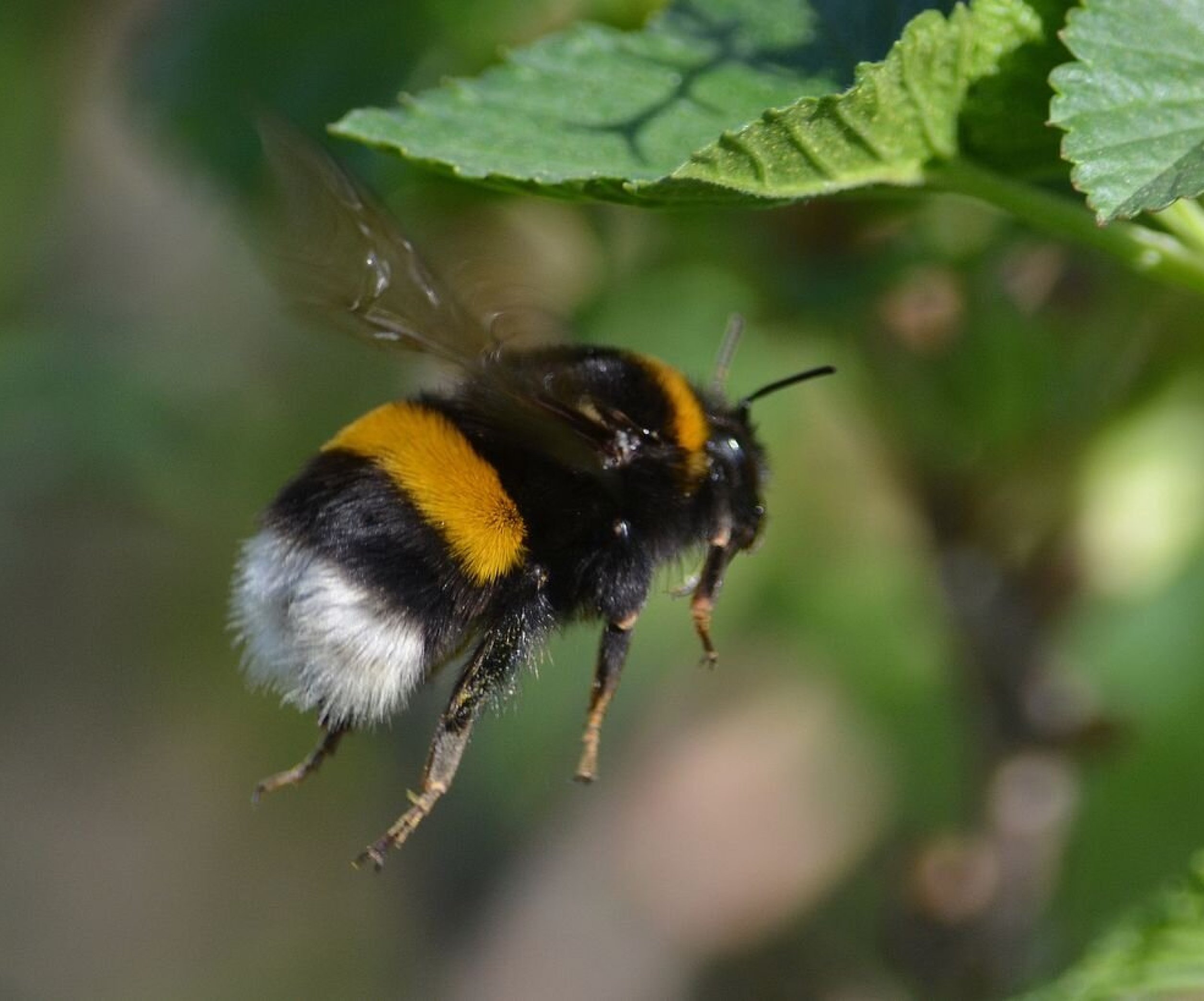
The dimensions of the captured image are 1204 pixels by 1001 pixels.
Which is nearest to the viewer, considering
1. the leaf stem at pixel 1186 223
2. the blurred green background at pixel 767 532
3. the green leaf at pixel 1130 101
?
the green leaf at pixel 1130 101

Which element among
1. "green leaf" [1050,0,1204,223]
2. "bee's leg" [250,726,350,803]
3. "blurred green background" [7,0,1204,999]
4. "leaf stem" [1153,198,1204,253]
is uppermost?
"green leaf" [1050,0,1204,223]

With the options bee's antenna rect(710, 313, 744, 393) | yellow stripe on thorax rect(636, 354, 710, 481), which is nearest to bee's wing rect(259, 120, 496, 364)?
yellow stripe on thorax rect(636, 354, 710, 481)

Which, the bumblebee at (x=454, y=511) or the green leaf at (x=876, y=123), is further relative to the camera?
the bumblebee at (x=454, y=511)

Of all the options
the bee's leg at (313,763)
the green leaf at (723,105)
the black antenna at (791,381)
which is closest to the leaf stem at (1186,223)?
the green leaf at (723,105)

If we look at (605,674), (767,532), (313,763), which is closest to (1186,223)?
(605,674)

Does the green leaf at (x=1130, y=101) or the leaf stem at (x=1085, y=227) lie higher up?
the green leaf at (x=1130, y=101)

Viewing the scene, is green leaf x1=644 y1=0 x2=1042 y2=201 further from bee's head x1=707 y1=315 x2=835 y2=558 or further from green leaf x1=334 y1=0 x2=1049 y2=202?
bee's head x1=707 y1=315 x2=835 y2=558

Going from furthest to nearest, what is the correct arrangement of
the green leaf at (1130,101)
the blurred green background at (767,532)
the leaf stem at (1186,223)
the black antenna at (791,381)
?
the blurred green background at (767,532) → the black antenna at (791,381) → the leaf stem at (1186,223) → the green leaf at (1130,101)

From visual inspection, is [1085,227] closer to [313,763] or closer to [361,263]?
[361,263]

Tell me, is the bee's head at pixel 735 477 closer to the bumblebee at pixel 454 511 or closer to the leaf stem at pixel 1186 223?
the bumblebee at pixel 454 511
